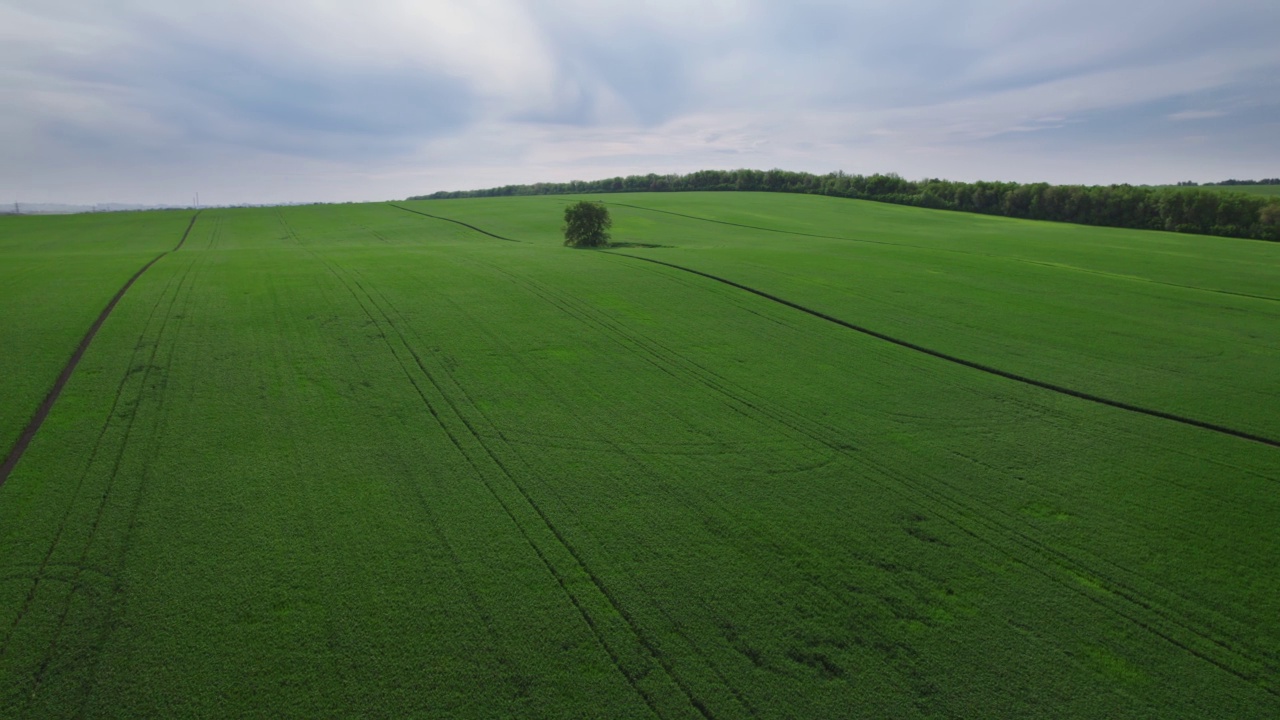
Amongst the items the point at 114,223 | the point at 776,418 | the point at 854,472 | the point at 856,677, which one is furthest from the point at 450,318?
the point at 114,223

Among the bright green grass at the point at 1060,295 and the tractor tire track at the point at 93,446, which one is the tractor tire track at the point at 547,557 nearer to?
the tractor tire track at the point at 93,446

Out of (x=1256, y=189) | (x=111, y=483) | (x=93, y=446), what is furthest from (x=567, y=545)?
(x=1256, y=189)

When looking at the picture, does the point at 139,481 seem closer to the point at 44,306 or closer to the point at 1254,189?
the point at 44,306

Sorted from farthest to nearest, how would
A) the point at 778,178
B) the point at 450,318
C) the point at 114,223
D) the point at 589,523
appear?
the point at 778,178 < the point at 114,223 < the point at 450,318 < the point at 589,523

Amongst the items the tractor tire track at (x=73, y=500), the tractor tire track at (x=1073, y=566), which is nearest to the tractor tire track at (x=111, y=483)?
the tractor tire track at (x=73, y=500)

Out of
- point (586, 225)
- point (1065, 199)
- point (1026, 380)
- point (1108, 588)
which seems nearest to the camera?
point (1108, 588)

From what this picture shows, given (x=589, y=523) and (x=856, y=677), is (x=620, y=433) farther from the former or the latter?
(x=856, y=677)
